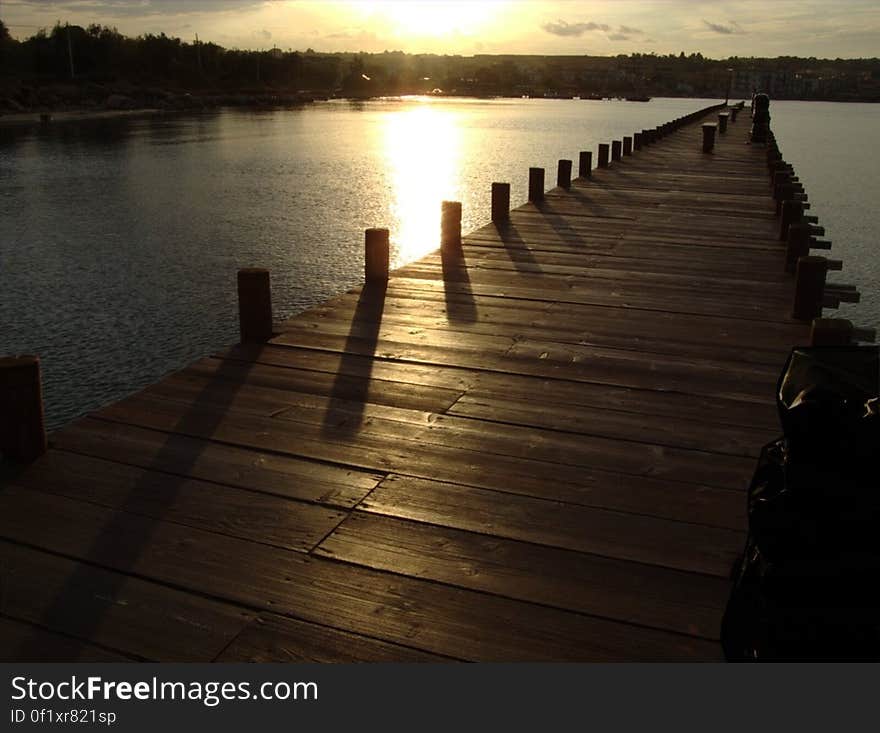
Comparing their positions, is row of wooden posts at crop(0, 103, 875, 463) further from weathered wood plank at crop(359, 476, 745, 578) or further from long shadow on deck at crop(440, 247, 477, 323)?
weathered wood plank at crop(359, 476, 745, 578)

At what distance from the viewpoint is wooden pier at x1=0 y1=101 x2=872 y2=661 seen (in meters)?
3.07

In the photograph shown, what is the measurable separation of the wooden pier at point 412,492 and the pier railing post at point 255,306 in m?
0.02

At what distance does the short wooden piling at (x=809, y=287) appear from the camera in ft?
23.0

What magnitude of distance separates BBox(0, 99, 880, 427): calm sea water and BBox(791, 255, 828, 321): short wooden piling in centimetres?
1007

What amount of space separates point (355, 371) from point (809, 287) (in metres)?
4.02

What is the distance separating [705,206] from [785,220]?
372cm

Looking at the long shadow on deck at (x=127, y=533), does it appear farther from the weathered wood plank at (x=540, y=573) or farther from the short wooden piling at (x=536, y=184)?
the short wooden piling at (x=536, y=184)

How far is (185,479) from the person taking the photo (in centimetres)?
420

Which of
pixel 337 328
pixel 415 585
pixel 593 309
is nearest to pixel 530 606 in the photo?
pixel 415 585

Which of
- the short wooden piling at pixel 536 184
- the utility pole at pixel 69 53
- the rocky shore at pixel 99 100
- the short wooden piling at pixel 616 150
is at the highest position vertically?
the utility pole at pixel 69 53

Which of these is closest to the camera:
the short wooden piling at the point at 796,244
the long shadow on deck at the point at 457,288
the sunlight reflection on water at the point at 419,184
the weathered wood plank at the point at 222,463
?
the weathered wood plank at the point at 222,463

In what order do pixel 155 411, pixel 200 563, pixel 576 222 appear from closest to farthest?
pixel 200 563, pixel 155 411, pixel 576 222

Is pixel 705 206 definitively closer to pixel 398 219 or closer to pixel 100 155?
pixel 398 219

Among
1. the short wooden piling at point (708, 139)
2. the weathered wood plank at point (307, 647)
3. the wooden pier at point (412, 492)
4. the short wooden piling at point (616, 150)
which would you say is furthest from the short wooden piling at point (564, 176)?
the weathered wood plank at point (307, 647)
